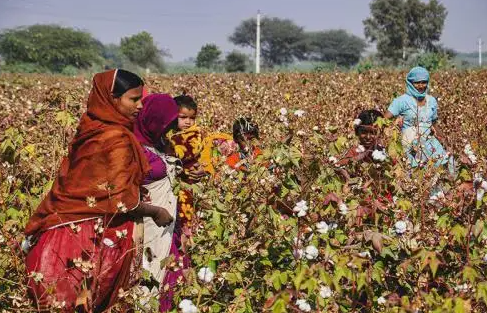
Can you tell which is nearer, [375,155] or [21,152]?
[375,155]

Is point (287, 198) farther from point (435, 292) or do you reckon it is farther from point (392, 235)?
point (435, 292)

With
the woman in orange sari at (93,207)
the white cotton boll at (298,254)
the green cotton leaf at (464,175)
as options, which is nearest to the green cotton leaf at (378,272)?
the white cotton boll at (298,254)

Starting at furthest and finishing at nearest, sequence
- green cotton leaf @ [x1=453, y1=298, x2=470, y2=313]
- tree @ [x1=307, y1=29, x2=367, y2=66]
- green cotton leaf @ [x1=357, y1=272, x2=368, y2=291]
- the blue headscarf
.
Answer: tree @ [x1=307, y1=29, x2=367, y2=66]
the blue headscarf
green cotton leaf @ [x1=357, y1=272, x2=368, y2=291]
green cotton leaf @ [x1=453, y1=298, x2=470, y2=313]

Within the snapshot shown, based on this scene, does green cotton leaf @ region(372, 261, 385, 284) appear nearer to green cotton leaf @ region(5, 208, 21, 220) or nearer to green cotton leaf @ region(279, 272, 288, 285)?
green cotton leaf @ region(279, 272, 288, 285)

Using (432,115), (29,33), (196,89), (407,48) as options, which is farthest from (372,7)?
(432,115)

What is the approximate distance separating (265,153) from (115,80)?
0.70 meters

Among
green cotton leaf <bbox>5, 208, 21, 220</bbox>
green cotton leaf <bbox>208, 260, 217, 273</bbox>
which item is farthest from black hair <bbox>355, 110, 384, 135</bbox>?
green cotton leaf <bbox>5, 208, 21, 220</bbox>

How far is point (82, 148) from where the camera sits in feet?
7.95

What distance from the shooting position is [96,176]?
2395 millimetres

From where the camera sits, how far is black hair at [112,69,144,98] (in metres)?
2.53

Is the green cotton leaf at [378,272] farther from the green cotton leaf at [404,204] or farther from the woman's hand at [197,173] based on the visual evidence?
the woman's hand at [197,173]

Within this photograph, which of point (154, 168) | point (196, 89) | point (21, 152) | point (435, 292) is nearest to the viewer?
point (435, 292)

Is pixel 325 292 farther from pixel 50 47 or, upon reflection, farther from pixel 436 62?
pixel 50 47

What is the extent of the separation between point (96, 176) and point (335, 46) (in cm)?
9418
